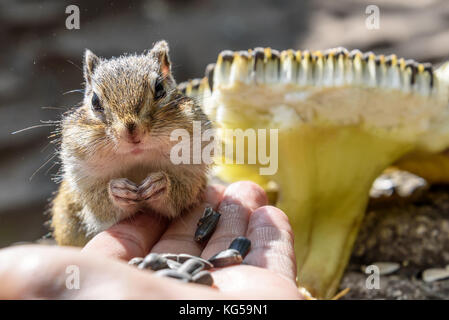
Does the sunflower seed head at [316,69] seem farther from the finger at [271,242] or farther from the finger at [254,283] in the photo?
the finger at [254,283]

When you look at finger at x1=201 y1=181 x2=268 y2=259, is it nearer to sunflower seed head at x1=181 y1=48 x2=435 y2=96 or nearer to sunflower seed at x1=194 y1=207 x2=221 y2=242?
sunflower seed at x1=194 y1=207 x2=221 y2=242

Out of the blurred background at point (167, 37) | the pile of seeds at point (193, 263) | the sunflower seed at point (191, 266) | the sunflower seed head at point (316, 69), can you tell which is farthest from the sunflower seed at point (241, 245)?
the blurred background at point (167, 37)

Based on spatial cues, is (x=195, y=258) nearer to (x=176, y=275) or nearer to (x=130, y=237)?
(x=176, y=275)

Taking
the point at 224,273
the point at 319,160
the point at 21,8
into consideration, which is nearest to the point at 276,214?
the point at 224,273

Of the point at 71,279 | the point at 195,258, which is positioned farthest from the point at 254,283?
the point at 71,279

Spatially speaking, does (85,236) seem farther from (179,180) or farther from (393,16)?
(393,16)
